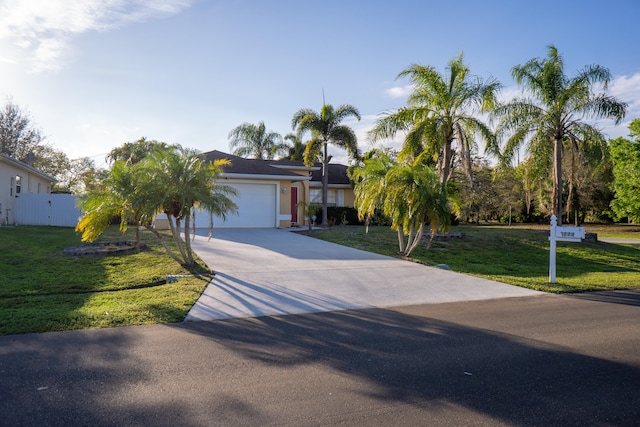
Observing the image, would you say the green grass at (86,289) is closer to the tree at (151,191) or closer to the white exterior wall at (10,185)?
the tree at (151,191)

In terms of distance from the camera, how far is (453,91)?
17.6 m

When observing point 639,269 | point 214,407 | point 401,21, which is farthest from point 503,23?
point 214,407

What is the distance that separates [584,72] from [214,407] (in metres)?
19.9

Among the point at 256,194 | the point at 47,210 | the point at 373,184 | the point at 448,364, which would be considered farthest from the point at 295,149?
the point at 448,364

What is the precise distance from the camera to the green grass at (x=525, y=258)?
11.3m

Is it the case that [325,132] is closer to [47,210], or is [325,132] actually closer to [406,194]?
[406,194]

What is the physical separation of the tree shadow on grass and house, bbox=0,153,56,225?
18.4 meters

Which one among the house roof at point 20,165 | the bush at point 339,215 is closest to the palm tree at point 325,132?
the bush at point 339,215

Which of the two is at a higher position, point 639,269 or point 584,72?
point 584,72

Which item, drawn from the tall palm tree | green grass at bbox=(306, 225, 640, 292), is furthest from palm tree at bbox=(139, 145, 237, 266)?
green grass at bbox=(306, 225, 640, 292)

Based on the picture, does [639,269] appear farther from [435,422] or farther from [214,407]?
[214,407]

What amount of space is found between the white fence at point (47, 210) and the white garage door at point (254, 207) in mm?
7716

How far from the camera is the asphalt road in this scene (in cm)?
374

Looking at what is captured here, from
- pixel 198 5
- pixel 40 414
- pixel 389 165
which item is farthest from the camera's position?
pixel 389 165
